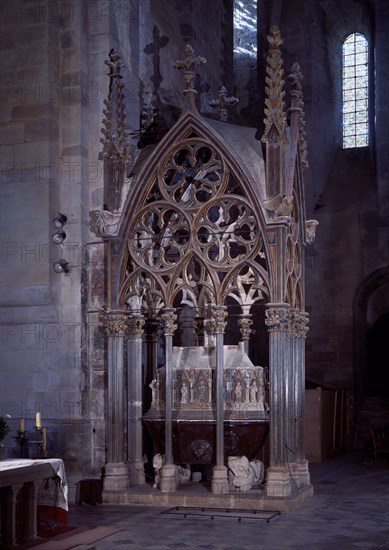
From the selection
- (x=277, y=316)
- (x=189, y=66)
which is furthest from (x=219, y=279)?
(x=189, y=66)

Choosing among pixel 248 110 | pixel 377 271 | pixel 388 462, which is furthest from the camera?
pixel 248 110

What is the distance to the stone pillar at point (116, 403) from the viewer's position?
9.58 meters

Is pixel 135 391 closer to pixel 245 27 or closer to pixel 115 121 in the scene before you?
pixel 115 121

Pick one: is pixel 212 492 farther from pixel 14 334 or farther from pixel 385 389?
pixel 385 389

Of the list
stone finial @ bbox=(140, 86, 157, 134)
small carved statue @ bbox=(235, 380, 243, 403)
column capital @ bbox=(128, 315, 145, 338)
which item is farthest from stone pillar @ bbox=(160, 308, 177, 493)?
stone finial @ bbox=(140, 86, 157, 134)

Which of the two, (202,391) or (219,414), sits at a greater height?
(202,391)

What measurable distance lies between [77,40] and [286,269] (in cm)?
390

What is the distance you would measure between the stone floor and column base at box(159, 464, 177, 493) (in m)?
0.32

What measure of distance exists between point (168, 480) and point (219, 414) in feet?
3.06

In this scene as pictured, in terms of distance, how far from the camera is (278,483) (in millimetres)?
8898

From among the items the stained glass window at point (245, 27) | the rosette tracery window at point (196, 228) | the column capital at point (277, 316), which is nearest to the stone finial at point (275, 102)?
the rosette tracery window at point (196, 228)

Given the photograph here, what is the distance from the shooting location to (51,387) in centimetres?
1012

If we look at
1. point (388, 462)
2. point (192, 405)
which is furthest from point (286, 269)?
point (388, 462)

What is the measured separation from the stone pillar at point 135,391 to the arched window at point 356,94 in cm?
925
